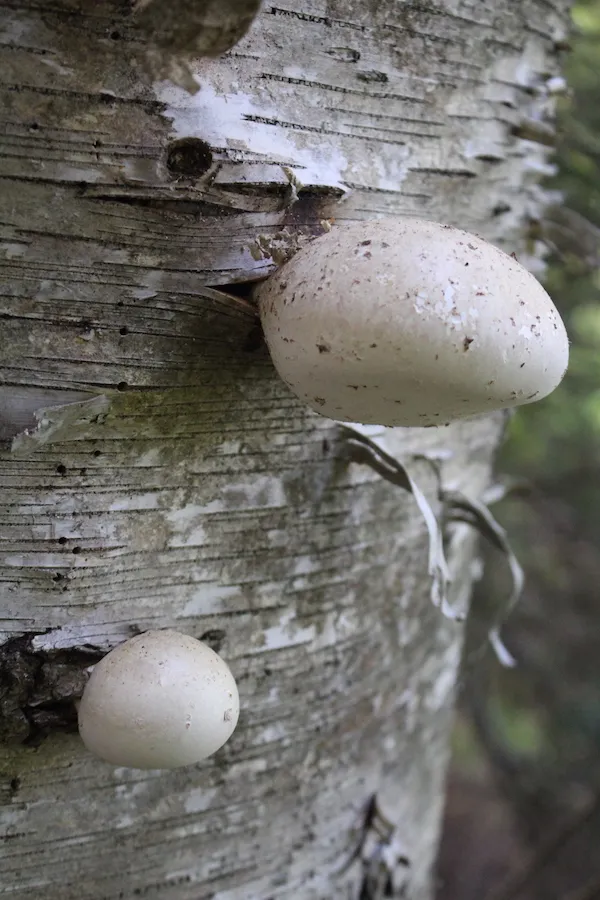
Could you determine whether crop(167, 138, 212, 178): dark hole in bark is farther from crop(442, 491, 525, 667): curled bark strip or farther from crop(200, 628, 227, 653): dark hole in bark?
crop(442, 491, 525, 667): curled bark strip

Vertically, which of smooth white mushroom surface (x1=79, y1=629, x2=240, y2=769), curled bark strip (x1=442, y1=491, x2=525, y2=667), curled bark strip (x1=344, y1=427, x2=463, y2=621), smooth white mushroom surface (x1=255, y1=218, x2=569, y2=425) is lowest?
curled bark strip (x1=442, y1=491, x2=525, y2=667)

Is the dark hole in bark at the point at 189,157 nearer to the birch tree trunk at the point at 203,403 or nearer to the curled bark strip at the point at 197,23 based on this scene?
the birch tree trunk at the point at 203,403

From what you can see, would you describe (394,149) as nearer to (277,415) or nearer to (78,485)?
(277,415)

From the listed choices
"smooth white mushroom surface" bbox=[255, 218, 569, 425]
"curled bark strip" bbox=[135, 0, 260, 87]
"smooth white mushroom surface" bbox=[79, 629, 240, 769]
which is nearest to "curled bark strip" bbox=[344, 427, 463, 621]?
"smooth white mushroom surface" bbox=[255, 218, 569, 425]

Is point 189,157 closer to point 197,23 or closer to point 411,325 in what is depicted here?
point 197,23

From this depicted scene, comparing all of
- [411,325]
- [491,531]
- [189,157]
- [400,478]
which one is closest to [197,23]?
[189,157]

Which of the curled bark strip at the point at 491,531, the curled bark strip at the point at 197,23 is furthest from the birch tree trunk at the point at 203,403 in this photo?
the curled bark strip at the point at 491,531

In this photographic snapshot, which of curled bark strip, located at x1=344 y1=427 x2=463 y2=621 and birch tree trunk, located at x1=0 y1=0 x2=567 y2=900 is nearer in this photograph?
birch tree trunk, located at x1=0 y1=0 x2=567 y2=900

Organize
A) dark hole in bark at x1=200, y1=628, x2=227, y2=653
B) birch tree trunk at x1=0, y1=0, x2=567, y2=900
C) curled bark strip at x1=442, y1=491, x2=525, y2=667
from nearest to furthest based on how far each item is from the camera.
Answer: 1. birch tree trunk at x1=0, y1=0, x2=567, y2=900
2. dark hole in bark at x1=200, y1=628, x2=227, y2=653
3. curled bark strip at x1=442, y1=491, x2=525, y2=667

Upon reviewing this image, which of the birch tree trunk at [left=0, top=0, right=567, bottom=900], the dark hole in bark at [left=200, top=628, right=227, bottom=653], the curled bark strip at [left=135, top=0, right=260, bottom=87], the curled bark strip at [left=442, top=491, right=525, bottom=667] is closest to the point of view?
the curled bark strip at [left=135, top=0, right=260, bottom=87]
